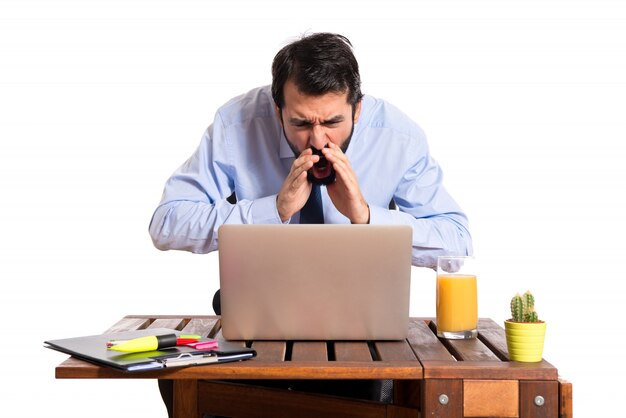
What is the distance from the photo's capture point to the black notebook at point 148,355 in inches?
68.7

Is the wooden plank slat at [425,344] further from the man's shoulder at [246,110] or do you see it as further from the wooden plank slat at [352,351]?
the man's shoulder at [246,110]

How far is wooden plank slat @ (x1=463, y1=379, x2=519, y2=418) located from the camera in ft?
5.90

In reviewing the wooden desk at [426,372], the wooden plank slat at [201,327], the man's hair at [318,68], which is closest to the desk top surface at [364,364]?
the wooden desk at [426,372]

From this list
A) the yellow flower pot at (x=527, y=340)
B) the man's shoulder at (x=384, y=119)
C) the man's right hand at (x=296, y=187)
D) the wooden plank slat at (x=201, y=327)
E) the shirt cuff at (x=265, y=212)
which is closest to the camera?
the yellow flower pot at (x=527, y=340)

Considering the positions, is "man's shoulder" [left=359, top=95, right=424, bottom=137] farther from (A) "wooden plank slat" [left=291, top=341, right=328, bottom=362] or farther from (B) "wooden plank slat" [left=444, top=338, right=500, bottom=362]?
(A) "wooden plank slat" [left=291, top=341, right=328, bottom=362]

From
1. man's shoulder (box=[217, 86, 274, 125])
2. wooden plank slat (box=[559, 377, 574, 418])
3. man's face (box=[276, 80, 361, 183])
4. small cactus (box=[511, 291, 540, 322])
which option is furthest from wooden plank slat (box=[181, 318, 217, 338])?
man's shoulder (box=[217, 86, 274, 125])

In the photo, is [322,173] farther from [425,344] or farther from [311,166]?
[425,344]

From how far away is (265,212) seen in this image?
2.75m

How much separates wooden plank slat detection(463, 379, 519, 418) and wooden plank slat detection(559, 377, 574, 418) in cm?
8

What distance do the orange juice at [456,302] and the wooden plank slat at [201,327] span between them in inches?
21.2

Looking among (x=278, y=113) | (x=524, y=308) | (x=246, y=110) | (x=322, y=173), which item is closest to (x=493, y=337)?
(x=524, y=308)

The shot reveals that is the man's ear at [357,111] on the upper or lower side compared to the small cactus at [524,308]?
upper

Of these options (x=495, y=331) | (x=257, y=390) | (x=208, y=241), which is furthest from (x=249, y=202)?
(x=495, y=331)

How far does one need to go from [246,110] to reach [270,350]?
1398 mm
